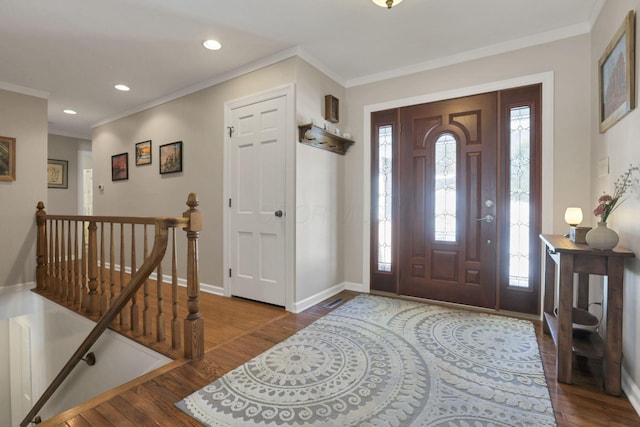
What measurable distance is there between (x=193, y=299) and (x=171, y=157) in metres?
2.59

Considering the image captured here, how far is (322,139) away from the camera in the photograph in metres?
3.24

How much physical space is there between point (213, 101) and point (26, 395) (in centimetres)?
402

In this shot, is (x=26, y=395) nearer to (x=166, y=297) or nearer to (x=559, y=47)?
(x=166, y=297)

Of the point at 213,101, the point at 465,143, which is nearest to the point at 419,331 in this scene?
the point at 465,143

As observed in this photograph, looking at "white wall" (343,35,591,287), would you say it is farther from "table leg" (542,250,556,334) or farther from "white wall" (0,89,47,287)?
"white wall" (0,89,47,287)

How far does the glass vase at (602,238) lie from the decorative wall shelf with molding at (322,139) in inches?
86.9

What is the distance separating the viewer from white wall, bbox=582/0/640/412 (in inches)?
63.2

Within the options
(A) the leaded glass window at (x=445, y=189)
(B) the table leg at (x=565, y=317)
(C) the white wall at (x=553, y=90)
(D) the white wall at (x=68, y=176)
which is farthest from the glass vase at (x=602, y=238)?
(D) the white wall at (x=68, y=176)

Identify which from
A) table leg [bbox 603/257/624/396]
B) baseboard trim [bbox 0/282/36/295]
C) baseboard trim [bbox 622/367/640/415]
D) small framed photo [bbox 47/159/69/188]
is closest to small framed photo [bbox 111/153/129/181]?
baseboard trim [bbox 0/282/36/295]

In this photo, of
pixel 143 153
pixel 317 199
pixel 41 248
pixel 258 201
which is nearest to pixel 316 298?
pixel 317 199

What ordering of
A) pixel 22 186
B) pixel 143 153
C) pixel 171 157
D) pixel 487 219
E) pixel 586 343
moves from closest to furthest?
pixel 586 343, pixel 487 219, pixel 22 186, pixel 171 157, pixel 143 153

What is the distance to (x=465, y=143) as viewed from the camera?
300 centimetres

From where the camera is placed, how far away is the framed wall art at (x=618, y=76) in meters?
1.70

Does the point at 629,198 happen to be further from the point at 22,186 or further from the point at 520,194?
the point at 22,186
